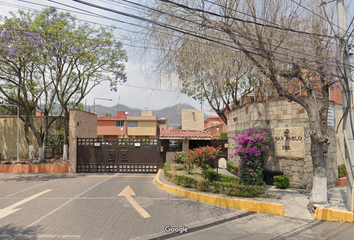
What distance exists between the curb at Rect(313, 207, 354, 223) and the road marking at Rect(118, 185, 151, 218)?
5.03 m

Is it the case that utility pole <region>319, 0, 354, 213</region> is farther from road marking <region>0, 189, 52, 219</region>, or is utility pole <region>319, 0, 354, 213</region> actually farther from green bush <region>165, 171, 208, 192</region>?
road marking <region>0, 189, 52, 219</region>

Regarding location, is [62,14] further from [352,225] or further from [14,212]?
[352,225]

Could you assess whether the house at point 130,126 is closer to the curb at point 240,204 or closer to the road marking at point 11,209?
the road marking at point 11,209

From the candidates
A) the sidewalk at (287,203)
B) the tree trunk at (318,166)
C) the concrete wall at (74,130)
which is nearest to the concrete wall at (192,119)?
the concrete wall at (74,130)

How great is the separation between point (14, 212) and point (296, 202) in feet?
30.7

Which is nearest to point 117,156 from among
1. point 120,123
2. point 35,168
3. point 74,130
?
point 74,130

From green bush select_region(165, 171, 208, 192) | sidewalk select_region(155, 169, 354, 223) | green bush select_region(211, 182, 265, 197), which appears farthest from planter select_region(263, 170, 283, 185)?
green bush select_region(165, 171, 208, 192)

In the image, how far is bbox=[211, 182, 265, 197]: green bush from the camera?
854 centimetres

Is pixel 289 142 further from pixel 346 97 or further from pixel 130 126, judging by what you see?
pixel 130 126

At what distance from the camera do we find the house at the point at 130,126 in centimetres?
4288

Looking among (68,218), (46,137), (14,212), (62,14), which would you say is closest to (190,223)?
(68,218)

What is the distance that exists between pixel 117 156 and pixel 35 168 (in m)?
5.59

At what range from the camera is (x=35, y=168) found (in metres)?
16.6

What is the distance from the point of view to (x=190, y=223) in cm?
686
